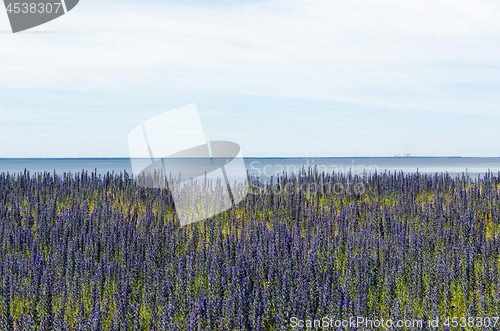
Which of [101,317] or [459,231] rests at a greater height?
[101,317]

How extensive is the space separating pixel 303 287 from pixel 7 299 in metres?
2.77

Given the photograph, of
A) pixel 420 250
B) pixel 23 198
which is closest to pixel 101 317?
pixel 420 250

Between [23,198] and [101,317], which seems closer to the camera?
[101,317]

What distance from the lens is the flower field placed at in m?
3.62

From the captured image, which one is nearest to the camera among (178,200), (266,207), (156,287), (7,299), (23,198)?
(7,299)

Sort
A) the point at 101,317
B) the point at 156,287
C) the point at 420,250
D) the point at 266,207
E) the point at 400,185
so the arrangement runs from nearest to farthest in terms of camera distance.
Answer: the point at 101,317, the point at 156,287, the point at 420,250, the point at 266,207, the point at 400,185

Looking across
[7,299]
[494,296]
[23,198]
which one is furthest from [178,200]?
[494,296]

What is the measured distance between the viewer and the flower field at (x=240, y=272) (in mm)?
3625

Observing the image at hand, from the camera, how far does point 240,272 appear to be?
4391mm

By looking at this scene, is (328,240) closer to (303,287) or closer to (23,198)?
(303,287)

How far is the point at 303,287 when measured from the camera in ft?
13.3

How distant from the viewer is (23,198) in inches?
Result: 374

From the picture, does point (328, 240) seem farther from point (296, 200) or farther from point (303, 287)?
point (296, 200)

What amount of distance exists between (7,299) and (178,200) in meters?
5.07
